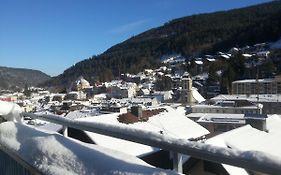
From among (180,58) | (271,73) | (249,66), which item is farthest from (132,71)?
(271,73)

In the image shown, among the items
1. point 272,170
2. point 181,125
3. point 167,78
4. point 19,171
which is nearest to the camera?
point 272,170

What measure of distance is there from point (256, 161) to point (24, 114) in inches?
106

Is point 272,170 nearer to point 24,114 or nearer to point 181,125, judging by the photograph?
point 24,114

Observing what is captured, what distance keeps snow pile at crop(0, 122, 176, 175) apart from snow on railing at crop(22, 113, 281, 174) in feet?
0.40

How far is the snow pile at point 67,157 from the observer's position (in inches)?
64.5

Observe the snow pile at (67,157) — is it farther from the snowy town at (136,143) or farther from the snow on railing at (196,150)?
the snow on railing at (196,150)

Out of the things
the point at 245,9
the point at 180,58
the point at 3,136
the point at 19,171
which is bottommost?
the point at 19,171

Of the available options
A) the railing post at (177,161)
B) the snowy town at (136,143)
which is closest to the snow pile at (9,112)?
the snowy town at (136,143)

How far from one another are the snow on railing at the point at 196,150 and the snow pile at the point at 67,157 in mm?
122

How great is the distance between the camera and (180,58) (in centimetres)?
16675

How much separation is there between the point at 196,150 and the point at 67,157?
76cm

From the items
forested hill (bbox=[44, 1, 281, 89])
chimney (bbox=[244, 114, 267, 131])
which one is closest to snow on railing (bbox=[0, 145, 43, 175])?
chimney (bbox=[244, 114, 267, 131])

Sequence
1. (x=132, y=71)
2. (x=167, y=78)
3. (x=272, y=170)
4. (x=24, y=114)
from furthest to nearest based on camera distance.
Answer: (x=132, y=71), (x=167, y=78), (x=24, y=114), (x=272, y=170)

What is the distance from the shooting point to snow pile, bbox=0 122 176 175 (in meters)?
1.64
